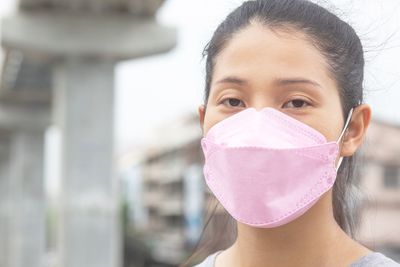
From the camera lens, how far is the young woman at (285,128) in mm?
1543

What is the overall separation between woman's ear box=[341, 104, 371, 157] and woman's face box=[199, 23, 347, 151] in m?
0.07

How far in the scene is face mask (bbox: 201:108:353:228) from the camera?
1530mm

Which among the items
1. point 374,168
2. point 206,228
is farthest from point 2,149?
point 206,228

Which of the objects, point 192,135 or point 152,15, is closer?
point 152,15

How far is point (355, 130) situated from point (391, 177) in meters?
33.5

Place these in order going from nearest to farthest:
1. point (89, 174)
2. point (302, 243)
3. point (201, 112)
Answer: point (302, 243)
point (201, 112)
point (89, 174)

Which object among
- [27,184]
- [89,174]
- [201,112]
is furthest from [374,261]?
[27,184]

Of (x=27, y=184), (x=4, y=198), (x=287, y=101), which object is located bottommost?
(x=4, y=198)

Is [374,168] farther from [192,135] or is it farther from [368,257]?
[368,257]

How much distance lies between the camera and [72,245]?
1289 cm

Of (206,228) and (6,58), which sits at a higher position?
(206,228)

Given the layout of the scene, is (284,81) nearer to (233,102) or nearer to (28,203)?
(233,102)

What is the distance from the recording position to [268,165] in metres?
1.52

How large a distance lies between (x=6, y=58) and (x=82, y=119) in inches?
160
